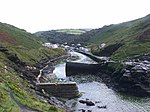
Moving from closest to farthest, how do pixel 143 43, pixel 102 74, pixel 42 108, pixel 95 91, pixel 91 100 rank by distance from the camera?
pixel 42 108, pixel 91 100, pixel 95 91, pixel 102 74, pixel 143 43

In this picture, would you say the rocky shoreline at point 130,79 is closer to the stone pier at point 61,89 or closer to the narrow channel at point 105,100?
the narrow channel at point 105,100

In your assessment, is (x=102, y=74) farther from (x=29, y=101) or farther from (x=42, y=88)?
(x=29, y=101)

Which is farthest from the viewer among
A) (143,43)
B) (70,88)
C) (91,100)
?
(143,43)

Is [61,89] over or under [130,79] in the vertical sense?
under

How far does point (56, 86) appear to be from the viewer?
11256cm

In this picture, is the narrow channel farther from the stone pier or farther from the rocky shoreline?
the rocky shoreline

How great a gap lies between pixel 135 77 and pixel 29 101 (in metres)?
54.5

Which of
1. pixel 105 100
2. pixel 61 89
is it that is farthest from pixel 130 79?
pixel 61 89

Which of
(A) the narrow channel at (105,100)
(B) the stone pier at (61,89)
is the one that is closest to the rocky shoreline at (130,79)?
(A) the narrow channel at (105,100)

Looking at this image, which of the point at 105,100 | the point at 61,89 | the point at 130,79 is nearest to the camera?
the point at 105,100

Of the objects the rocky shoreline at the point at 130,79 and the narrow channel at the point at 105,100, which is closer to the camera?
the narrow channel at the point at 105,100

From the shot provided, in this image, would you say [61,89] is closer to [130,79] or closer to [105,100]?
[105,100]

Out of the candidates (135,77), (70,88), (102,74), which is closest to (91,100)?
(70,88)

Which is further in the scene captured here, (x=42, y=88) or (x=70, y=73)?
(x=70, y=73)
